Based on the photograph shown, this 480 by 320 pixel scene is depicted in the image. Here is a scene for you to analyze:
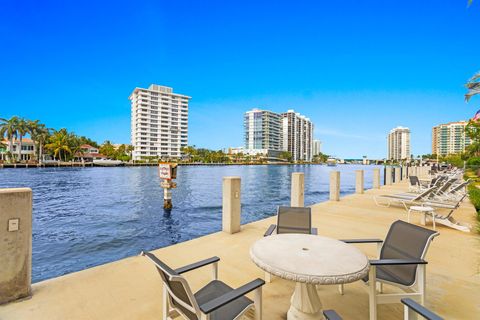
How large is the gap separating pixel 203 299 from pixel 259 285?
56 centimetres

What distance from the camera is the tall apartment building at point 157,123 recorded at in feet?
355

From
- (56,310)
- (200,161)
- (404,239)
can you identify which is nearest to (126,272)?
(56,310)

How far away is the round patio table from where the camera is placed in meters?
2.01

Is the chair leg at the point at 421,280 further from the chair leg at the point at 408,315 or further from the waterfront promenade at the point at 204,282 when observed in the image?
the chair leg at the point at 408,315

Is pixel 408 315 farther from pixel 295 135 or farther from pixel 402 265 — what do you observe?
pixel 295 135

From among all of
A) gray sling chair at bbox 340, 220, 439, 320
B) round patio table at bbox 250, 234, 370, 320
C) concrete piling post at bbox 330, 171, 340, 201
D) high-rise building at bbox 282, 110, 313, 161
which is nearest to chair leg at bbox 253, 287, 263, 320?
round patio table at bbox 250, 234, 370, 320

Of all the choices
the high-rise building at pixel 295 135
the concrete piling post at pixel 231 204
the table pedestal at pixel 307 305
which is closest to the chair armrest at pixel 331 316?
the table pedestal at pixel 307 305

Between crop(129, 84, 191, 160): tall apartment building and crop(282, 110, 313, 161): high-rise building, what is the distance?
74783 mm

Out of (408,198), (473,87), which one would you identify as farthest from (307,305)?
(473,87)

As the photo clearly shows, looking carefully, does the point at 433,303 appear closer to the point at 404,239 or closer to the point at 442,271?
the point at 404,239

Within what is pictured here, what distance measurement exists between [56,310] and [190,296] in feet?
6.94

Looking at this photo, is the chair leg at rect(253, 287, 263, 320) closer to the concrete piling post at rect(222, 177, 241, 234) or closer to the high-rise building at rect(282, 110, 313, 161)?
the concrete piling post at rect(222, 177, 241, 234)

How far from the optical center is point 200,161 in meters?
122

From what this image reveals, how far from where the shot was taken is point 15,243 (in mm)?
2861
